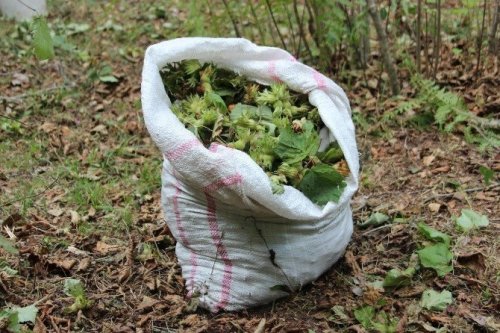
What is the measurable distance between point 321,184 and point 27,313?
1.12 meters

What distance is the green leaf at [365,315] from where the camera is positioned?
83.5 inches

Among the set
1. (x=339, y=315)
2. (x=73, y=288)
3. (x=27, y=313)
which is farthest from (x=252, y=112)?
(x=27, y=313)

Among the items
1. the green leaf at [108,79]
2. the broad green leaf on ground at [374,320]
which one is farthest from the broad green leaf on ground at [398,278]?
the green leaf at [108,79]

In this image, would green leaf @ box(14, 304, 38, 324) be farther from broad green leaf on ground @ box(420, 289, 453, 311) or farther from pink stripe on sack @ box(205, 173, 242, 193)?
broad green leaf on ground @ box(420, 289, 453, 311)

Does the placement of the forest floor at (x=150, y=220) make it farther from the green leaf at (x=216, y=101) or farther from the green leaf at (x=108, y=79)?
the green leaf at (x=216, y=101)

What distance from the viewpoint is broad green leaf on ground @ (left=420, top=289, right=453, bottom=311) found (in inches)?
85.0

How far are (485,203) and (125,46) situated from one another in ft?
9.96

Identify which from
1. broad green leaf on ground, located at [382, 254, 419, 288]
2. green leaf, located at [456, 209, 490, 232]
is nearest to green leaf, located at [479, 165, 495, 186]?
green leaf, located at [456, 209, 490, 232]

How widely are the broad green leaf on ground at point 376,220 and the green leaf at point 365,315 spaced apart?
21.8 inches

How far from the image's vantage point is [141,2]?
543cm

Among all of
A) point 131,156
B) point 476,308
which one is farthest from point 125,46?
point 476,308

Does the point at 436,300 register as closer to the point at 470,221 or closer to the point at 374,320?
the point at 374,320

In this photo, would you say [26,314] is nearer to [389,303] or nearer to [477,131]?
[389,303]

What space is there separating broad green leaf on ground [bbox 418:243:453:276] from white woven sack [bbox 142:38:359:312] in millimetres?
296
